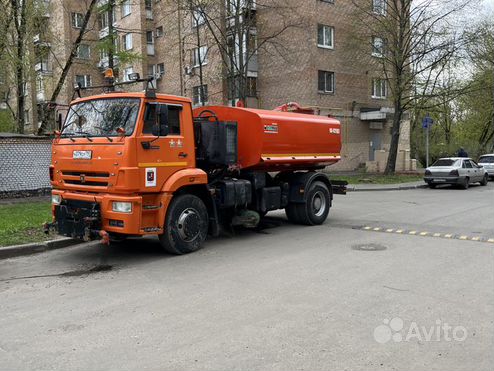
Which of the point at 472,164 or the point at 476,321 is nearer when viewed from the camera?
the point at 476,321

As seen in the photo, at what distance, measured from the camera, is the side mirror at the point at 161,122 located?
7.55 meters

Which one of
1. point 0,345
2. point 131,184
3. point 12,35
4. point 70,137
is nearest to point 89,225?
point 131,184

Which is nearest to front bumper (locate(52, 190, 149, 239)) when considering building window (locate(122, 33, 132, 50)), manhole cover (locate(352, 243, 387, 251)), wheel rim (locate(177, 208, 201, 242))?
wheel rim (locate(177, 208, 201, 242))

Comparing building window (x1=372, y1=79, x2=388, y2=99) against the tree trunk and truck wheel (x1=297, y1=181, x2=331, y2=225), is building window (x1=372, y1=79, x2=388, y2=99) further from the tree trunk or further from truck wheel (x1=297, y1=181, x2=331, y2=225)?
truck wheel (x1=297, y1=181, x2=331, y2=225)

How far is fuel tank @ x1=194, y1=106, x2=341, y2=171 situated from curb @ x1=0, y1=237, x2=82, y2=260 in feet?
11.4

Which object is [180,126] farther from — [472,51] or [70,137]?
[472,51]

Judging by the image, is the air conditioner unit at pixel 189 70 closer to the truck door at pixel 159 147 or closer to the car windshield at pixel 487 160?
the car windshield at pixel 487 160

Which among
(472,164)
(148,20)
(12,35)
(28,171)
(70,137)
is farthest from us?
(148,20)

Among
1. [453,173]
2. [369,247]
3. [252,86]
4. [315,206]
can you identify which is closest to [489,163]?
[453,173]

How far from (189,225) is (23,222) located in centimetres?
448

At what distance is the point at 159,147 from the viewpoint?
771 cm

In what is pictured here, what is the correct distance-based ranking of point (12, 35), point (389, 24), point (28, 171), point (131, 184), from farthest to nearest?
1. point (389, 24)
2. point (12, 35)
3. point (28, 171)
4. point (131, 184)

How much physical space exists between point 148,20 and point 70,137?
33.8 metres

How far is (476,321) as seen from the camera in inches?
191
